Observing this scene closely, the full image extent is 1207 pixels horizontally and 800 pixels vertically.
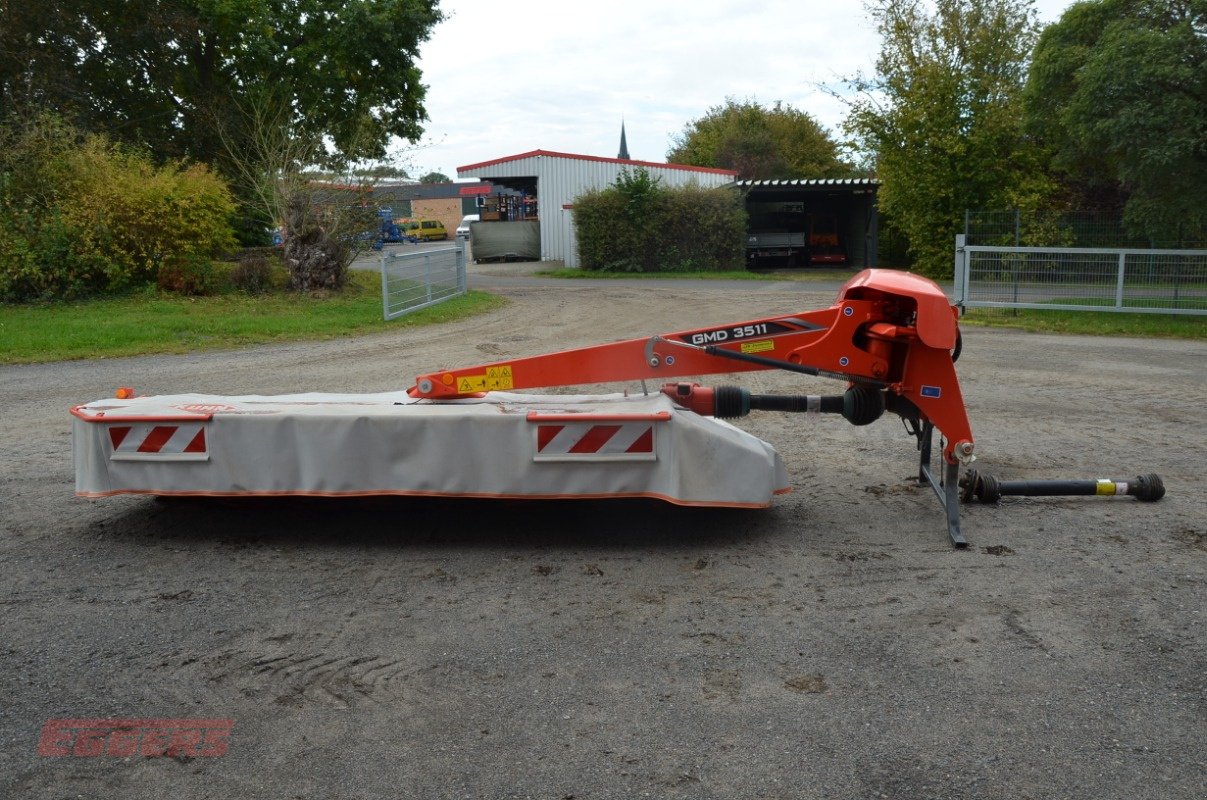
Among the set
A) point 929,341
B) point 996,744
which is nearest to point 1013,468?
point 929,341

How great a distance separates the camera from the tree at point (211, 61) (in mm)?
24609

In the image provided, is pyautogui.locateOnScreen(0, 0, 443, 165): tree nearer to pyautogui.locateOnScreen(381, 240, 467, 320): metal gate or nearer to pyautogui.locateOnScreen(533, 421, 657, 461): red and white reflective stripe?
pyautogui.locateOnScreen(381, 240, 467, 320): metal gate

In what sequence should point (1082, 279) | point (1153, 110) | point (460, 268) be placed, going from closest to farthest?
point (1153, 110)
point (1082, 279)
point (460, 268)

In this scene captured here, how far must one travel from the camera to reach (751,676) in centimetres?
432

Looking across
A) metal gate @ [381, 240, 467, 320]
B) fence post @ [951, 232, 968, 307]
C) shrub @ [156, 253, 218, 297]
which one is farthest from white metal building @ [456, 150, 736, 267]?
fence post @ [951, 232, 968, 307]

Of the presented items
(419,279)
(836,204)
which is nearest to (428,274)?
(419,279)

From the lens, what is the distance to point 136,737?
3902 millimetres

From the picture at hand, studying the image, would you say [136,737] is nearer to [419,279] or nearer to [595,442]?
[595,442]

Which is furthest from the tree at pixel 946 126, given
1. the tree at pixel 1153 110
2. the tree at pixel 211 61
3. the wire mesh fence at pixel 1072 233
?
the tree at pixel 211 61

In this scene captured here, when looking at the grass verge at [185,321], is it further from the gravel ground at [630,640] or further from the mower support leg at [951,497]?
the mower support leg at [951,497]

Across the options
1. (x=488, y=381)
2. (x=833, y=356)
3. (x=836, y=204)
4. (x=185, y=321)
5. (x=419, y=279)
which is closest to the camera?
(x=833, y=356)

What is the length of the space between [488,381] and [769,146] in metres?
48.8

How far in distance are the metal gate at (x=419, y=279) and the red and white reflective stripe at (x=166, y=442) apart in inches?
473

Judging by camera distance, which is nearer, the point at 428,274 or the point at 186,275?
the point at 186,275
